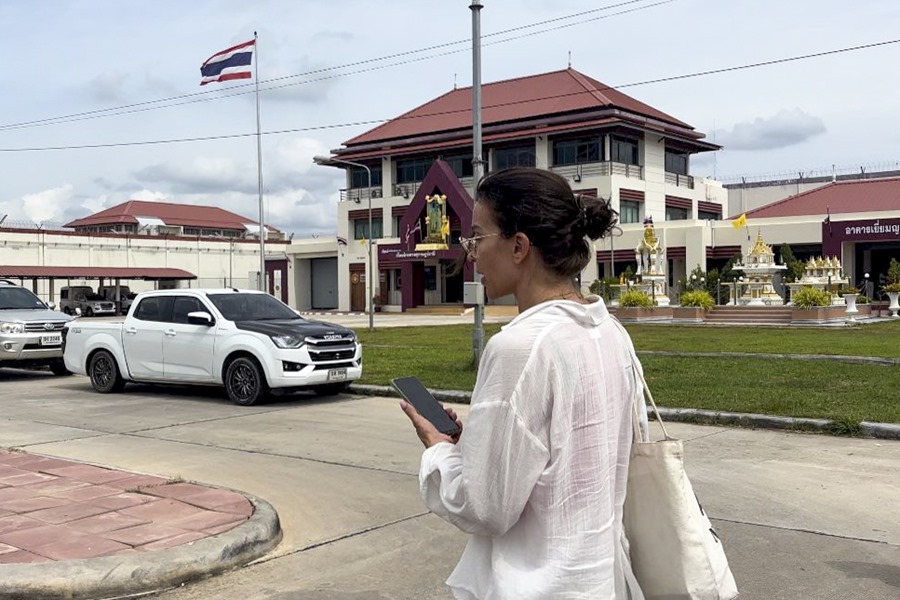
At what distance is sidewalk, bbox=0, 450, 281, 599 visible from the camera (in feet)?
17.6

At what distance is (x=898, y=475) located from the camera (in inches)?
324

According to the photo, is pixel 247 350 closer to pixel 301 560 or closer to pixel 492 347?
pixel 301 560

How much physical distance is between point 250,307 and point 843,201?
46.5 metres

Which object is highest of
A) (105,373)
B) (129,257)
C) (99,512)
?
(129,257)

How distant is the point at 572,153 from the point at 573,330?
187 ft

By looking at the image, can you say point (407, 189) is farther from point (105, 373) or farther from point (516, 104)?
point (105, 373)

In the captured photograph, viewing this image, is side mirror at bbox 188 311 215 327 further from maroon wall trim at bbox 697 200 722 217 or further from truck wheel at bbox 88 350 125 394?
maroon wall trim at bbox 697 200 722 217

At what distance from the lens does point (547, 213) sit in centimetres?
233

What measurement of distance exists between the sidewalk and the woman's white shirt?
3.79 m

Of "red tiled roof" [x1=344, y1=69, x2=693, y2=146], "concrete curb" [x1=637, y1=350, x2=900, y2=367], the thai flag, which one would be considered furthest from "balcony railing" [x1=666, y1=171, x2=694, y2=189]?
"concrete curb" [x1=637, y1=350, x2=900, y2=367]

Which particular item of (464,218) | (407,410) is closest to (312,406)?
(407,410)

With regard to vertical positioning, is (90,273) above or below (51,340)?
above

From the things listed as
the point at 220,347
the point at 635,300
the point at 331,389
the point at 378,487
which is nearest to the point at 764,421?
the point at 378,487

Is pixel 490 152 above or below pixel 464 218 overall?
above
